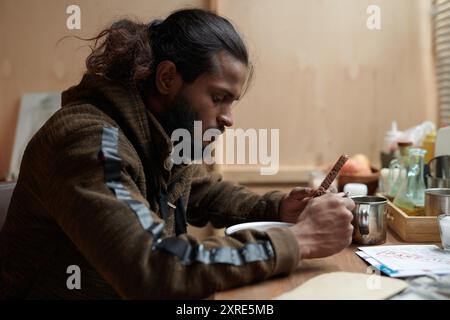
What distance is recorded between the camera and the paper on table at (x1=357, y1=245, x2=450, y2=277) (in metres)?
0.95

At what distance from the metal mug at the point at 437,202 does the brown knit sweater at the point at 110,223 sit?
1.56 feet

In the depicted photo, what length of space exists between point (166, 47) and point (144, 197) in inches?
15.8

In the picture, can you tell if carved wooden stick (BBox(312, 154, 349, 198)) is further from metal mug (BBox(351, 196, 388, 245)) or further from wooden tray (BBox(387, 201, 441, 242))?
wooden tray (BBox(387, 201, 441, 242))

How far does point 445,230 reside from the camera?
1.10 meters

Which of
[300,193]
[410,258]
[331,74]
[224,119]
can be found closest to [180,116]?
[224,119]

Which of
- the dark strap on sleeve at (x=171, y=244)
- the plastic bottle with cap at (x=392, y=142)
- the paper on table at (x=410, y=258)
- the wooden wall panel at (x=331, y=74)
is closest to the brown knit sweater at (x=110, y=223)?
the dark strap on sleeve at (x=171, y=244)

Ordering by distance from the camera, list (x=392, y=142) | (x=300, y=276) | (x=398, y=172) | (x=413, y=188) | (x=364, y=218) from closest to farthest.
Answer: (x=300, y=276) → (x=364, y=218) → (x=413, y=188) → (x=398, y=172) → (x=392, y=142)

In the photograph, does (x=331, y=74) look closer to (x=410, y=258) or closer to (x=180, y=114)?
(x=180, y=114)

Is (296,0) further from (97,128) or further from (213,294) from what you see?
(213,294)

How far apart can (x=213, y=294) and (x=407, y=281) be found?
0.34 meters

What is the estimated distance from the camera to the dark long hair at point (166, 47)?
45.9 inches

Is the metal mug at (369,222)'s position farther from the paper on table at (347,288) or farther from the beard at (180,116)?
the beard at (180,116)

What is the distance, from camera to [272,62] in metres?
2.40

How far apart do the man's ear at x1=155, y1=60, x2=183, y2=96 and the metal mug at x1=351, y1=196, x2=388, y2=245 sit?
1.66ft
